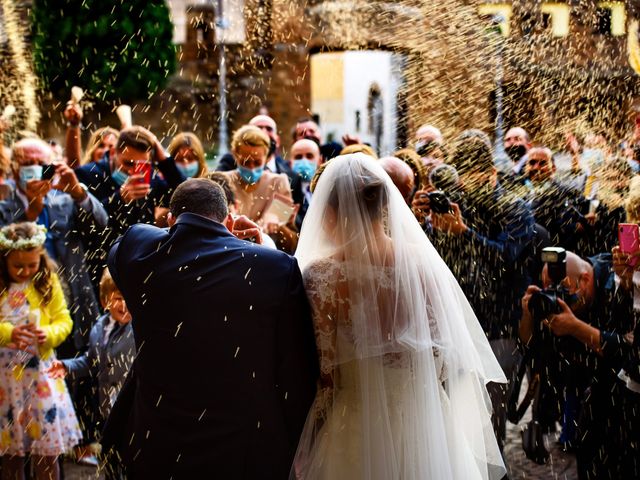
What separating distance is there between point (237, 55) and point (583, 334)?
1565 centimetres

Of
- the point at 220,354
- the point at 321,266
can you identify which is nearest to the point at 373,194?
the point at 321,266

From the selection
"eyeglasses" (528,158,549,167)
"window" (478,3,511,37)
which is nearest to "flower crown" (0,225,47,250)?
"eyeglasses" (528,158,549,167)

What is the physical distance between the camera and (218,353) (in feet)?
10.7

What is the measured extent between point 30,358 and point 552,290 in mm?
2723

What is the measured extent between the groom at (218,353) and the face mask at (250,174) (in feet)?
9.29

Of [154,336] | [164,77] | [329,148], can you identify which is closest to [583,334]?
[154,336]

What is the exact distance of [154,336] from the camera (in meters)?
3.35

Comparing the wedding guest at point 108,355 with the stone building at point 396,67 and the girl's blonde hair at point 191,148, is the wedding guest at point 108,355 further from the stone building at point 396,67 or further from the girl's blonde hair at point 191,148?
the stone building at point 396,67

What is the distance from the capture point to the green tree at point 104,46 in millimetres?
17531

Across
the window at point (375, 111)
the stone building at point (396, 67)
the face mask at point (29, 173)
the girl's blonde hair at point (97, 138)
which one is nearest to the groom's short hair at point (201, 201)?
the face mask at point (29, 173)

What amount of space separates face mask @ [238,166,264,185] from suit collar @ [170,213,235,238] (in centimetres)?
280

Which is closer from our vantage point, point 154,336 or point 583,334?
point 154,336

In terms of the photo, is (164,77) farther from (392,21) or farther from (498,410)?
(498,410)

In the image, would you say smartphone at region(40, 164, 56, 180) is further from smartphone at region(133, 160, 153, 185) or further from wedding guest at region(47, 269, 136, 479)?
wedding guest at region(47, 269, 136, 479)
